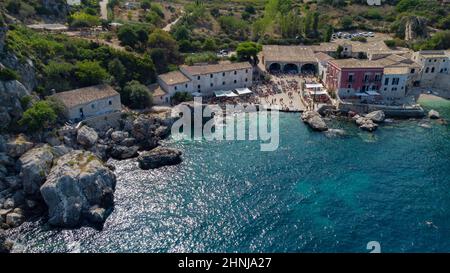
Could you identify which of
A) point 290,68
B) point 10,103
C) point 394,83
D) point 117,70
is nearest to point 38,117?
point 10,103

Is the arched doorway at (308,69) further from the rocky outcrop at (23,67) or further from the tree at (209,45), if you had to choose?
the rocky outcrop at (23,67)

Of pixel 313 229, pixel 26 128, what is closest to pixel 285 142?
pixel 313 229

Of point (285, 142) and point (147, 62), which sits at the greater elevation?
point (147, 62)

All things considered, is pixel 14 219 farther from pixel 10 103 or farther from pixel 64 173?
pixel 10 103

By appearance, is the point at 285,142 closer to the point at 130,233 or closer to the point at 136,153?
the point at 136,153

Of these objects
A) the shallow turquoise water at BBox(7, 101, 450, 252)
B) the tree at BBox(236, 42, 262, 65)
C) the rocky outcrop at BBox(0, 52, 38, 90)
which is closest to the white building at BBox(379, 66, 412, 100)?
the shallow turquoise water at BBox(7, 101, 450, 252)

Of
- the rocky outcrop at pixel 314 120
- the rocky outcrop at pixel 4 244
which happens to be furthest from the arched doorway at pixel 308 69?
the rocky outcrop at pixel 4 244
